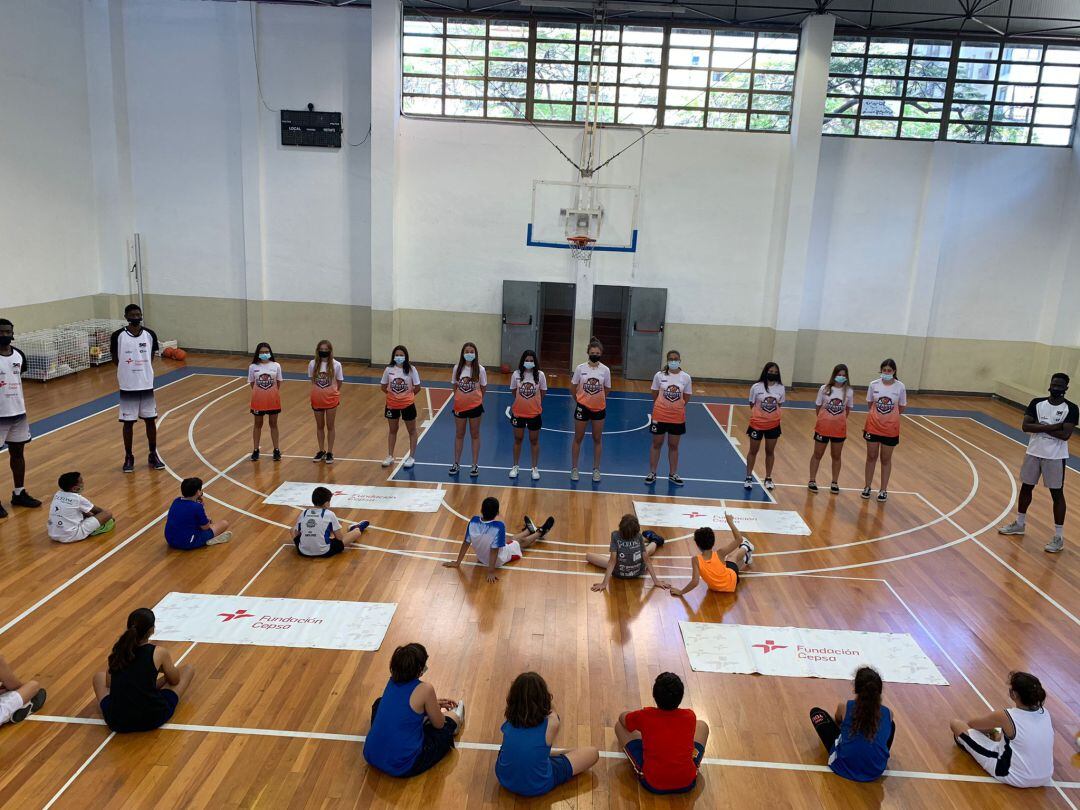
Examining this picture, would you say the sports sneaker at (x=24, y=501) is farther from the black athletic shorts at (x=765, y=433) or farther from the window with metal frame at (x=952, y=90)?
the window with metal frame at (x=952, y=90)

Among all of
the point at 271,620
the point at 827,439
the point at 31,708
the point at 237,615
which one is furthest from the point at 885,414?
the point at 31,708

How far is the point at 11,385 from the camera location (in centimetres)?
825

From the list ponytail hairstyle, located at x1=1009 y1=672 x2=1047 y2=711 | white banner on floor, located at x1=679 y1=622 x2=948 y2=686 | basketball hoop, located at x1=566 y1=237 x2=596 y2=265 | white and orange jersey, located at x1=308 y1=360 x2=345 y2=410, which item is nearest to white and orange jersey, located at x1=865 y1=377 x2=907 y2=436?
white banner on floor, located at x1=679 y1=622 x2=948 y2=686

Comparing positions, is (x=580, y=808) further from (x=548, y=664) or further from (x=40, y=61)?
(x=40, y=61)

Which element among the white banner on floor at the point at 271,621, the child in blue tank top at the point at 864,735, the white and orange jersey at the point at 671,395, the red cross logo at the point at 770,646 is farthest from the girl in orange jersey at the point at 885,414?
the white banner on floor at the point at 271,621

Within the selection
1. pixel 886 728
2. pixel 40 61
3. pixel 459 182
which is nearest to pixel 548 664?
pixel 886 728

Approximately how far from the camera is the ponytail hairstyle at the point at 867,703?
4.79 m

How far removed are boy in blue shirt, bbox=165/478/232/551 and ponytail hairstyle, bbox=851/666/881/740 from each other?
19.9 feet

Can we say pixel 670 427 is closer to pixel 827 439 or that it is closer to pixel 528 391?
pixel 528 391

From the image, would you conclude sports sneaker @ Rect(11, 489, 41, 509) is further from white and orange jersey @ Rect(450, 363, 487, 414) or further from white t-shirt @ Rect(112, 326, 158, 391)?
white and orange jersey @ Rect(450, 363, 487, 414)

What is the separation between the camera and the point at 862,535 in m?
9.09

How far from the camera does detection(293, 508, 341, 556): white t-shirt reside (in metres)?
7.69

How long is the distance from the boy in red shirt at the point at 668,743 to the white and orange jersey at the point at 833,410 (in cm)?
622

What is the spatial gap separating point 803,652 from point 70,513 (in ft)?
22.9
